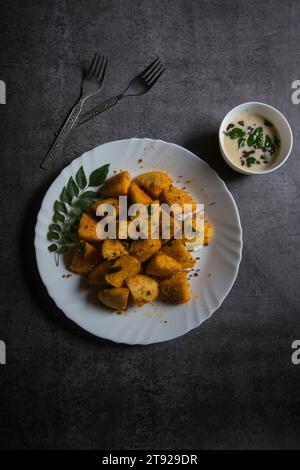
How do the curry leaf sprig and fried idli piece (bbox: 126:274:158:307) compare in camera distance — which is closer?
fried idli piece (bbox: 126:274:158:307)

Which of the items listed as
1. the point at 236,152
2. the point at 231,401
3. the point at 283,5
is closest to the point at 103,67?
the point at 236,152

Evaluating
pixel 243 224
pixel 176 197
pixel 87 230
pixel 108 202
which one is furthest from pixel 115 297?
pixel 243 224

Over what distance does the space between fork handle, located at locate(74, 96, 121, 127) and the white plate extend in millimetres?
233

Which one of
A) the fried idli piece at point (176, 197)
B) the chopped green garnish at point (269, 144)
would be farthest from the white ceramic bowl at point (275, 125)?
the fried idli piece at point (176, 197)

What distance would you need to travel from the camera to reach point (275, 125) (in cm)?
257

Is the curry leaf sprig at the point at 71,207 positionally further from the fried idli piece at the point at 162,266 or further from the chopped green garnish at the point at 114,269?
the fried idli piece at the point at 162,266

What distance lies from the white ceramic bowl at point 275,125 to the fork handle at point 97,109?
60cm

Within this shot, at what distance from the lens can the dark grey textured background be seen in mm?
2527

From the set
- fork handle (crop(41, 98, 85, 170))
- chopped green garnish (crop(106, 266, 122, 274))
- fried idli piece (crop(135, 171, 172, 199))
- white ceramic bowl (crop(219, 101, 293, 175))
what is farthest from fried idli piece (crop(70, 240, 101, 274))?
white ceramic bowl (crop(219, 101, 293, 175))

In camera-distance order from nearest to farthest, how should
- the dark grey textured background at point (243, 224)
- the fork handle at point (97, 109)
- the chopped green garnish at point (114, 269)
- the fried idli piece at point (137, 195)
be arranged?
1. the chopped green garnish at point (114, 269)
2. the fried idli piece at point (137, 195)
3. the dark grey textured background at point (243, 224)
4. the fork handle at point (97, 109)

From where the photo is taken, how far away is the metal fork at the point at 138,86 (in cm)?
263

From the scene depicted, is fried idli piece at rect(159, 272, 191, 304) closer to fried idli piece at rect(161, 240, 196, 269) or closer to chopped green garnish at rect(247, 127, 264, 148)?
fried idli piece at rect(161, 240, 196, 269)

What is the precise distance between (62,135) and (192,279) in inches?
40.7

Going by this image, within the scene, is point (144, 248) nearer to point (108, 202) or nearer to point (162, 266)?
point (162, 266)
